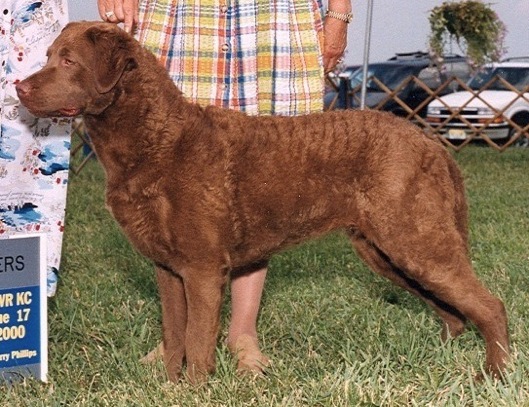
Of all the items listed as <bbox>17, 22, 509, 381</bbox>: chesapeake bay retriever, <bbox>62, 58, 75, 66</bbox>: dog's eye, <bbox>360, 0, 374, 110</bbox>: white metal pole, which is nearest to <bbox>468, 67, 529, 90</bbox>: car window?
<bbox>360, 0, 374, 110</bbox>: white metal pole

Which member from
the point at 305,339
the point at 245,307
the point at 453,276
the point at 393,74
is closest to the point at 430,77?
the point at 393,74

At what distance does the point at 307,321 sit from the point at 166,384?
1127 mm

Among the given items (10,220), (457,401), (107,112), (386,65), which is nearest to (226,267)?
(107,112)

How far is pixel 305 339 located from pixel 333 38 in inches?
48.8

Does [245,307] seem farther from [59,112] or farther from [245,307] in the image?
[59,112]

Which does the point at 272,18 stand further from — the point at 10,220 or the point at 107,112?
the point at 10,220

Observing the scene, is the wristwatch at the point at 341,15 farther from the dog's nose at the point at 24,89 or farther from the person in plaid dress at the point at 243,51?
the dog's nose at the point at 24,89

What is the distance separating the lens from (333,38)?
3754mm

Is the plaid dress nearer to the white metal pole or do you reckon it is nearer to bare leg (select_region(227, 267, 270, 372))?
bare leg (select_region(227, 267, 270, 372))

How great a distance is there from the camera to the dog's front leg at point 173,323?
11.0 feet

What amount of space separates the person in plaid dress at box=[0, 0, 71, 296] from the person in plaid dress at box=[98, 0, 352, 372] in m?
0.50

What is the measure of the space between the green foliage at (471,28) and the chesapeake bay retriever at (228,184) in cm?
1206

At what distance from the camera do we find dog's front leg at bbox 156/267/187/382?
3357 millimetres

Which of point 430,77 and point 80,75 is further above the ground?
point 80,75
